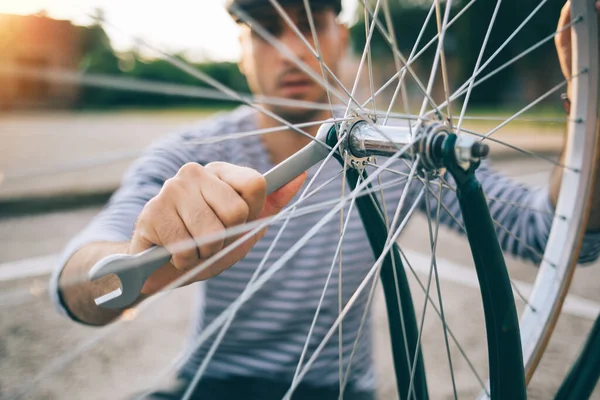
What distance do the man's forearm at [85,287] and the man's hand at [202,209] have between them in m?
0.34

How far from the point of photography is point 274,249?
1.56 metres

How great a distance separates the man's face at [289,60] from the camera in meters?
1.64

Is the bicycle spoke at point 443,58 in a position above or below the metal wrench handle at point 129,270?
above

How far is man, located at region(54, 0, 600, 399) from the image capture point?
120cm

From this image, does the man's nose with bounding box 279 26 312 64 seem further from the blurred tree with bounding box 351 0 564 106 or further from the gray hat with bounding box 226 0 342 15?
the blurred tree with bounding box 351 0 564 106

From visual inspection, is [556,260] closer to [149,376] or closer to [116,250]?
[116,250]

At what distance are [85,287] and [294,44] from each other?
3.18 feet

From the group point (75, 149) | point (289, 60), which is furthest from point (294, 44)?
point (75, 149)

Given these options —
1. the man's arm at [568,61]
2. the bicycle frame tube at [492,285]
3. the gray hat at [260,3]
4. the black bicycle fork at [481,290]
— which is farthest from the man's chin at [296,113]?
the bicycle frame tube at [492,285]

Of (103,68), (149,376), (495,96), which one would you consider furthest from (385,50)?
(149,376)

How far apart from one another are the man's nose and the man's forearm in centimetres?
85

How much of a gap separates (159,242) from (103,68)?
1805 centimetres

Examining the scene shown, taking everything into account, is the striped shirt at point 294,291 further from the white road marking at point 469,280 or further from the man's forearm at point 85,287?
the white road marking at point 469,280

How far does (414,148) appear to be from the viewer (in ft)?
2.31
